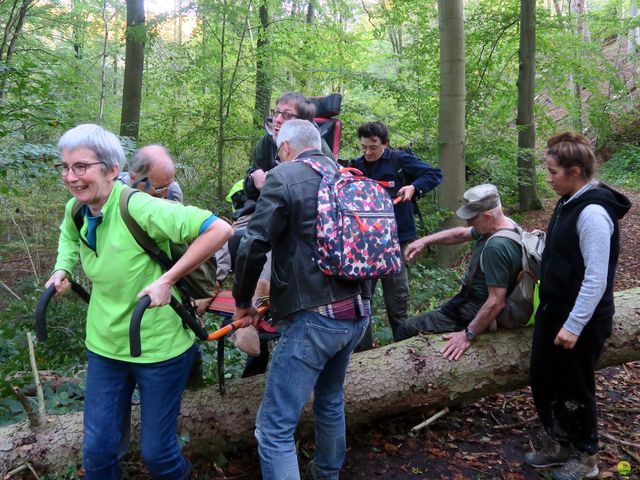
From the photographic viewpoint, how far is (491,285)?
10.7 feet

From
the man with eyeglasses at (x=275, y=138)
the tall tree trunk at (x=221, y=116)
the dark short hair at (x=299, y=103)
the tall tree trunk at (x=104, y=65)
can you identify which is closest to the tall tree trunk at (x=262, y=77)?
the tall tree trunk at (x=221, y=116)

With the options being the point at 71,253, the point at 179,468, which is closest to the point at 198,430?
the point at 179,468

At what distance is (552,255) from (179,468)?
92.6 inches

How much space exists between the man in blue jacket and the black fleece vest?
1390mm

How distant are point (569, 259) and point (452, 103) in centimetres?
458

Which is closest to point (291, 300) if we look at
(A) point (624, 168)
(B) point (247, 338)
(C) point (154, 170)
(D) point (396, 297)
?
(B) point (247, 338)

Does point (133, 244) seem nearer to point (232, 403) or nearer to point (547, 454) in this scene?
point (232, 403)

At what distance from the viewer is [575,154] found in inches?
107

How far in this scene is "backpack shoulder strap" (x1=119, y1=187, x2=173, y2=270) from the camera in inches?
84.0

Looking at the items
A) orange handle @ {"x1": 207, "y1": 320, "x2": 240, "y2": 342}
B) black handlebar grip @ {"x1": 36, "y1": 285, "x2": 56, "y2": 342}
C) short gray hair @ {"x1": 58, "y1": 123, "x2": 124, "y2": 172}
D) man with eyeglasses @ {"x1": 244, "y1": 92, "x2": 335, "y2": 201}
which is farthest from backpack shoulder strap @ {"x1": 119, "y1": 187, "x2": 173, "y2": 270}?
man with eyeglasses @ {"x1": 244, "y1": 92, "x2": 335, "y2": 201}

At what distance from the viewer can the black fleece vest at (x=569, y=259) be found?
105 inches

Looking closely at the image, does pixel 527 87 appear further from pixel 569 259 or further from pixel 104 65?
pixel 104 65

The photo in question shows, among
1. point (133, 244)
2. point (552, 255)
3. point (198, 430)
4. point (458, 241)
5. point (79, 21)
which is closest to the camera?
point (133, 244)

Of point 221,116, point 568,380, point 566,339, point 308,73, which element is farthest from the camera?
point 308,73
